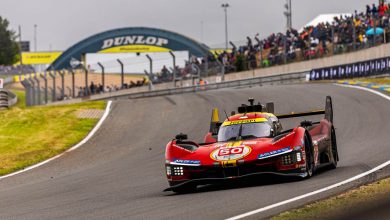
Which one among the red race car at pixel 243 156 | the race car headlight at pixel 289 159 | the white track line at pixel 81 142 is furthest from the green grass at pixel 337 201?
the white track line at pixel 81 142

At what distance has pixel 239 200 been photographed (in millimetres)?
9266

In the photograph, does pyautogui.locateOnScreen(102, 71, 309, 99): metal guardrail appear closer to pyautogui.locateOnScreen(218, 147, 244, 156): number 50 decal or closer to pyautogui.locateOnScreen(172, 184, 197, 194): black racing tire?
pyautogui.locateOnScreen(172, 184, 197, 194): black racing tire

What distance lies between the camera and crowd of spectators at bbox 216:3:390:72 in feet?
136

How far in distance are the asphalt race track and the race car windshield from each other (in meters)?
0.69

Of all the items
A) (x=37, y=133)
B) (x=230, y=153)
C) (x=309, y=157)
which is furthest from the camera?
(x=37, y=133)

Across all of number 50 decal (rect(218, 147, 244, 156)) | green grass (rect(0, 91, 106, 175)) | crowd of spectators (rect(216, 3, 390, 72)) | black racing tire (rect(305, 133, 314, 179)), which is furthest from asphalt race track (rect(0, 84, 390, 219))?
crowd of spectators (rect(216, 3, 390, 72))

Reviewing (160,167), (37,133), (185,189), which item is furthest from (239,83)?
(185,189)

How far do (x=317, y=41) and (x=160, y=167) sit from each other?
31.0 m

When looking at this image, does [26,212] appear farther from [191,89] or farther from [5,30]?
[5,30]

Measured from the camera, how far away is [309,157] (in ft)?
37.8

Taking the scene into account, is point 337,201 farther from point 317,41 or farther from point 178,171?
point 317,41

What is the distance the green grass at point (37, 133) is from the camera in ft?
65.9

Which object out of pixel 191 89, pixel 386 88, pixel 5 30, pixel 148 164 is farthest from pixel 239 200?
pixel 5 30

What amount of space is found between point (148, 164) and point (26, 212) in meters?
6.95
